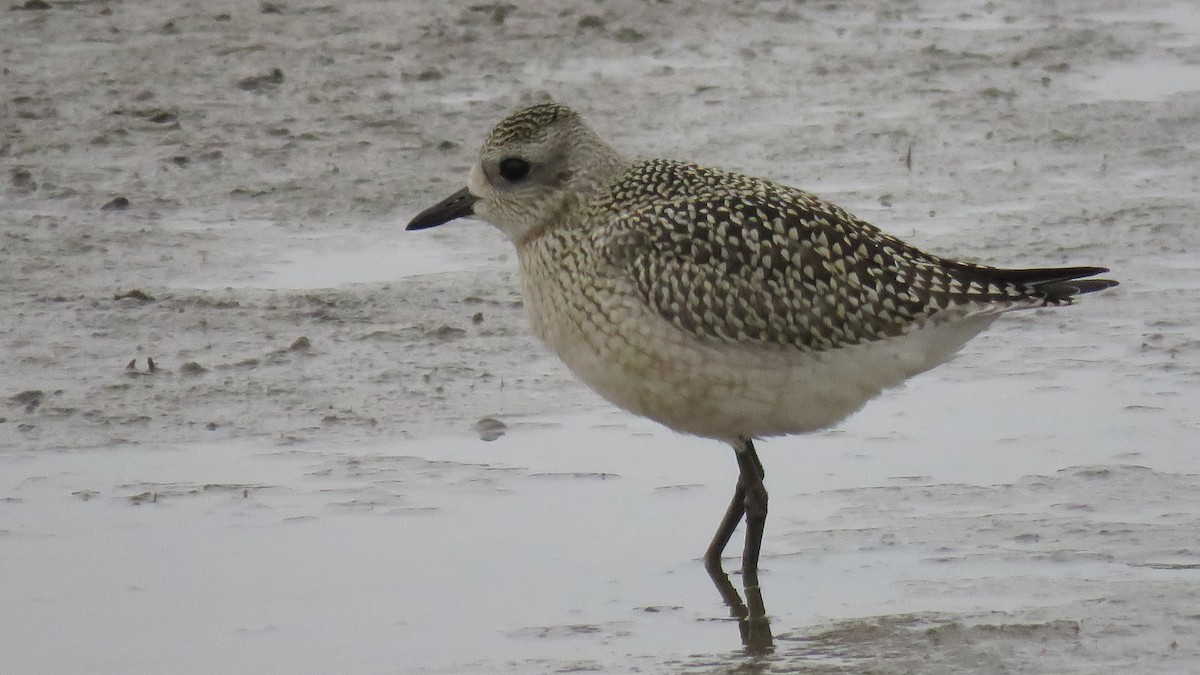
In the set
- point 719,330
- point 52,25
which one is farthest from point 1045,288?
point 52,25

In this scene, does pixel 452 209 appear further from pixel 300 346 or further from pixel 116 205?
pixel 116 205

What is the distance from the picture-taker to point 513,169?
7391 millimetres

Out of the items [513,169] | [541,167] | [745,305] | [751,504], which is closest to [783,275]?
[745,305]

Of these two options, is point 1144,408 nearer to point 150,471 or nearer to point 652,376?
point 652,376

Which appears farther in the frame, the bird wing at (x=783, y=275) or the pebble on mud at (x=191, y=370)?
the pebble on mud at (x=191, y=370)

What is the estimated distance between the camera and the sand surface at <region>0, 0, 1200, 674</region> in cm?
656

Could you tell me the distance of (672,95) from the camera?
40.2 feet

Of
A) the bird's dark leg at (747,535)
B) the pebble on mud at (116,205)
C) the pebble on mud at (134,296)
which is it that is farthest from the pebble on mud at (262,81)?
the bird's dark leg at (747,535)

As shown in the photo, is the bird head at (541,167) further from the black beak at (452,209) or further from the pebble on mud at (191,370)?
the pebble on mud at (191,370)

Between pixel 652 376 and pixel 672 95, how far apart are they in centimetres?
566

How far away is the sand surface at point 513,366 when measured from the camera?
6.56 m

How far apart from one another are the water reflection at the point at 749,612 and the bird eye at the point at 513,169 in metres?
1.53

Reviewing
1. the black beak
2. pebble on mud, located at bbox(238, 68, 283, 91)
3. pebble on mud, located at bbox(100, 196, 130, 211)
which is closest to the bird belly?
the black beak

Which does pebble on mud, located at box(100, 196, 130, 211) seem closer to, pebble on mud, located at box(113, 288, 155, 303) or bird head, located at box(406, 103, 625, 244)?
pebble on mud, located at box(113, 288, 155, 303)
